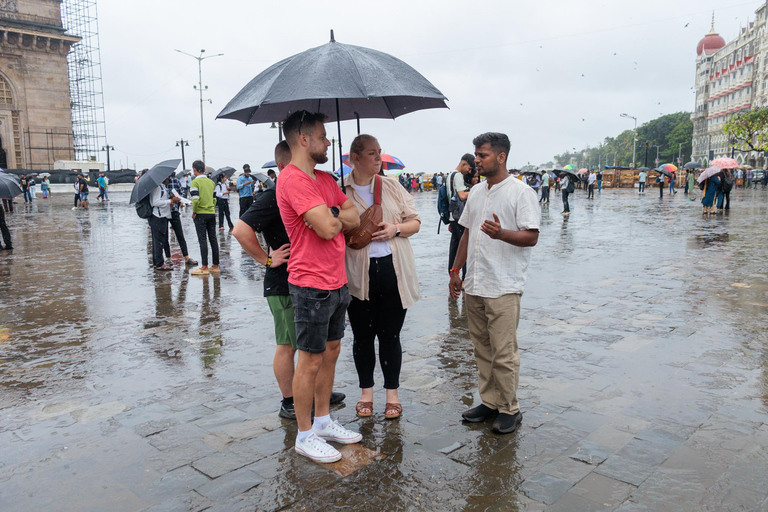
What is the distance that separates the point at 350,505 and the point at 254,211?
170 centimetres

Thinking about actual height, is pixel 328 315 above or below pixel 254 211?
below

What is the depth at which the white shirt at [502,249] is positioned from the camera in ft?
11.1

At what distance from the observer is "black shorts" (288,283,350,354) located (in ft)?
9.89

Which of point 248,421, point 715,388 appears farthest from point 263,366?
point 715,388

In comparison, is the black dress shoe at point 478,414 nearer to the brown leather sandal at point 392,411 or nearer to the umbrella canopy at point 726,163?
the brown leather sandal at point 392,411

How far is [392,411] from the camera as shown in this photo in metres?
3.60

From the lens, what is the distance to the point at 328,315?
3053 millimetres

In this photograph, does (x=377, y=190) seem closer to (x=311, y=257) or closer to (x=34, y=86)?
(x=311, y=257)

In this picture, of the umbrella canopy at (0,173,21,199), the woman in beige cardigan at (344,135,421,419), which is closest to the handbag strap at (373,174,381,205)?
the woman in beige cardigan at (344,135,421,419)

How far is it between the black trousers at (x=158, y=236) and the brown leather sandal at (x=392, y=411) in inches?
283

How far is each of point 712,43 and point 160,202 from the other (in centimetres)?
11226

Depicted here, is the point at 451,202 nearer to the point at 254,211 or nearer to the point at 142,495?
the point at 254,211

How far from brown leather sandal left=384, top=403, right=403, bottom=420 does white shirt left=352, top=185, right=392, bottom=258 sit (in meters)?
0.99

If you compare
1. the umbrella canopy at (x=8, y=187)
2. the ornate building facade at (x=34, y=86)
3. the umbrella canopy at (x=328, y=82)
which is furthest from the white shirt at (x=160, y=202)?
the ornate building facade at (x=34, y=86)
